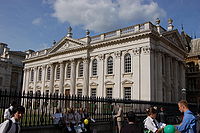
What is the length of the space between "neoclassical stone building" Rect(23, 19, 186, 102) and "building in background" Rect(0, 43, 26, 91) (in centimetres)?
1477

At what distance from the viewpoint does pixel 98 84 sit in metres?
29.0

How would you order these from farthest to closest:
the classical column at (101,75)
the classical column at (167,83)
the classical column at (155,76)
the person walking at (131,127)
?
the classical column at (101,75) < the classical column at (167,83) < the classical column at (155,76) < the person walking at (131,127)

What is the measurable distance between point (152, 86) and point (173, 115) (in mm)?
5188

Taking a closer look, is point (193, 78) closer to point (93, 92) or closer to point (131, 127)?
point (93, 92)

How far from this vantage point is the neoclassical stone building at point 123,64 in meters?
25.0

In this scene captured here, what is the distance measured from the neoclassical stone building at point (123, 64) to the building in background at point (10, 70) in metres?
14.8

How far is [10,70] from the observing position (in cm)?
4734

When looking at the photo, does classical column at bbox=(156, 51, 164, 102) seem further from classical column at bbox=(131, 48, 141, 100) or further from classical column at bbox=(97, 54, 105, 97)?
classical column at bbox=(97, 54, 105, 97)

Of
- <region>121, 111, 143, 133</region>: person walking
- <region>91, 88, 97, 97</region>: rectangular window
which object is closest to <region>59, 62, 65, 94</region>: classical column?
<region>91, 88, 97, 97</region>: rectangular window

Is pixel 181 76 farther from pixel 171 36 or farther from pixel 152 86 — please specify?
pixel 152 86

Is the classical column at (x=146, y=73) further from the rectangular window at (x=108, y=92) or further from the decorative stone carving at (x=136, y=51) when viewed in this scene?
the rectangular window at (x=108, y=92)

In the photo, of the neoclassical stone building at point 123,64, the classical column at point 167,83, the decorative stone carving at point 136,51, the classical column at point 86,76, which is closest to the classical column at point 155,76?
the neoclassical stone building at point 123,64

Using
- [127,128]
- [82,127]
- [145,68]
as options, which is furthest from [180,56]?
[127,128]

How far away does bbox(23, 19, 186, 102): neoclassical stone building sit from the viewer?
25.0 meters
